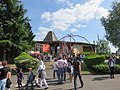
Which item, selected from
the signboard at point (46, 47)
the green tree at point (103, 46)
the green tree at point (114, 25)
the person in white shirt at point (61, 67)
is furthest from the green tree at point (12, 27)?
the green tree at point (103, 46)

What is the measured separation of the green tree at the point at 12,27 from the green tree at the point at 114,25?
88.1 feet

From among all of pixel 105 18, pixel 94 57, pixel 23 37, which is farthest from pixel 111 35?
pixel 94 57

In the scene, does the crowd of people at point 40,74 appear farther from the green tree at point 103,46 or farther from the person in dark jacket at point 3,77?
the green tree at point 103,46

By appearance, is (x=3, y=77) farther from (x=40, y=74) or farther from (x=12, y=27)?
(x=12, y=27)

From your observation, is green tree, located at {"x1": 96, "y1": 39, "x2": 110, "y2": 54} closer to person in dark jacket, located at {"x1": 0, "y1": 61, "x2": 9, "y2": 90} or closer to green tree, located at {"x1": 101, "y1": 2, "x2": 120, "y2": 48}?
green tree, located at {"x1": 101, "y1": 2, "x2": 120, "y2": 48}

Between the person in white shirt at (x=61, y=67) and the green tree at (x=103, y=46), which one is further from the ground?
the green tree at (x=103, y=46)

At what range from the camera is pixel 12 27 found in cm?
3603

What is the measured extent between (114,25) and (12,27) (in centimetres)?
2953

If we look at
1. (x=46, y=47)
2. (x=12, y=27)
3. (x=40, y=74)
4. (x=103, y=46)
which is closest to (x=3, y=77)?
(x=40, y=74)

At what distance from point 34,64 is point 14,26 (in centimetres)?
887

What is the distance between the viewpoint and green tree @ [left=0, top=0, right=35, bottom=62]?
3594 cm

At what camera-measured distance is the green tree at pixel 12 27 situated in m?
35.9

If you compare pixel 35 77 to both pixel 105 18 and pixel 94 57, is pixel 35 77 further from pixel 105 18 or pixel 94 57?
pixel 105 18

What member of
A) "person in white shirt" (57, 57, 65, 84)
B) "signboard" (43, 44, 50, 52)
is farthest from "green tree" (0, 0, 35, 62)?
"signboard" (43, 44, 50, 52)
